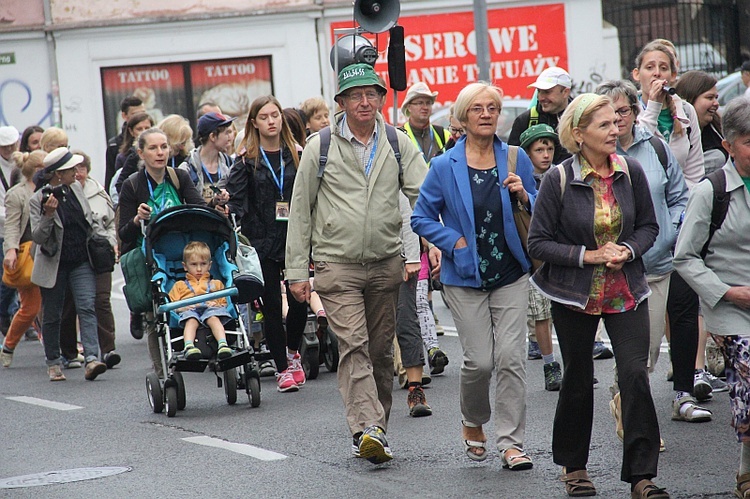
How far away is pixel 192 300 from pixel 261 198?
1205 millimetres

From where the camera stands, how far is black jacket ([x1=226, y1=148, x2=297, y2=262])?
411 inches

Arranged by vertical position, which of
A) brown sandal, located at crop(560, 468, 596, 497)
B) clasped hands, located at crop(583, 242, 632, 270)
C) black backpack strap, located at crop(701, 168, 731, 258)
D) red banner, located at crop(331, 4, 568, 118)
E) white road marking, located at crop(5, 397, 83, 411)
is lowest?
white road marking, located at crop(5, 397, 83, 411)

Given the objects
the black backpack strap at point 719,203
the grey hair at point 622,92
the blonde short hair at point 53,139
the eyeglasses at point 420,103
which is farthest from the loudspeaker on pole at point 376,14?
the black backpack strap at point 719,203

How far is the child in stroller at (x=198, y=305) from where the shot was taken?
9516 mm

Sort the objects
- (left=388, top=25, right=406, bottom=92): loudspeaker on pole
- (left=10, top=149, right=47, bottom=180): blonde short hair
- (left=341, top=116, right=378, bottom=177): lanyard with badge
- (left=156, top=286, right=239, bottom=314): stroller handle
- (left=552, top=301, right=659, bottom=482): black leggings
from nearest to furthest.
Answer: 1. (left=552, top=301, right=659, bottom=482): black leggings
2. (left=341, top=116, right=378, bottom=177): lanyard with badge
3. (left=156, top=286, right=239, bottom=314): stroller handle
4. (left=388, top=25, right=406, bottom=92): loudspeaker on pole
5. (left=10, top=149, right=47, bottom=180): blonde short hair

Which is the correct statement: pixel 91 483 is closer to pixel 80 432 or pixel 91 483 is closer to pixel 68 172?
pixel 80 432

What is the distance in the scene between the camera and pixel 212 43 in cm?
2917

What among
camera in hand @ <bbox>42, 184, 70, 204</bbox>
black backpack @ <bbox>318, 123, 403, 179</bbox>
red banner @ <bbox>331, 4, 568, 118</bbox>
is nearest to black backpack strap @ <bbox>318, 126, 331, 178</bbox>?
black backpack @ <bbox>318, 123, 403, 179</bbox>

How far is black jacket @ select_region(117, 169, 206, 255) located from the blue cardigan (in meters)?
3.66

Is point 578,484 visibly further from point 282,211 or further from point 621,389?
point 282,211

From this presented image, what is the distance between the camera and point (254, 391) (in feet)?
31.7

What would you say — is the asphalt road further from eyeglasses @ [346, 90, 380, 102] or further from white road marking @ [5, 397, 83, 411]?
eyeglasses @ [346, 90, 380, 102]

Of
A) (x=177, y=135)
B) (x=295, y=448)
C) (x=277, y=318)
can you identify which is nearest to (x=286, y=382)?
(x=277, y=318)

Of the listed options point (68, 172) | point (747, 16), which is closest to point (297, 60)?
point (747, 16)
